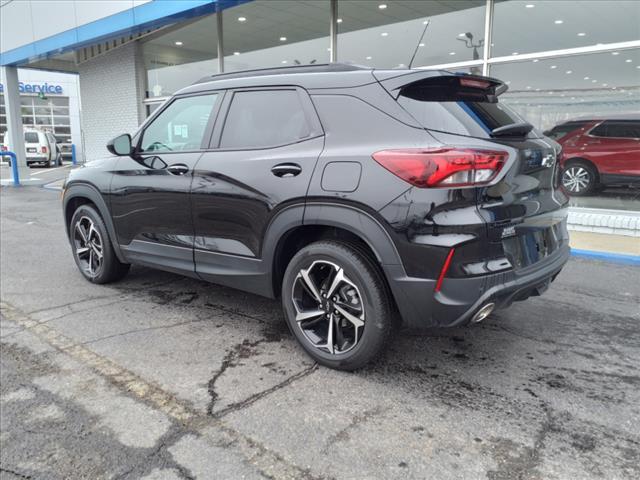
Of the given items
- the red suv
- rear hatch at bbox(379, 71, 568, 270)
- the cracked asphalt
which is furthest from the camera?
the red suv

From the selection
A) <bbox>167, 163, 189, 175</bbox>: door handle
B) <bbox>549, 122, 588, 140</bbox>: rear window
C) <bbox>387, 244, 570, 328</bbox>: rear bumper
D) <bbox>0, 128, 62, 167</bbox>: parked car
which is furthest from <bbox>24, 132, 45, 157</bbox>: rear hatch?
Result: <bbox>387, 244, 570, 328</bbox>: rear bumper

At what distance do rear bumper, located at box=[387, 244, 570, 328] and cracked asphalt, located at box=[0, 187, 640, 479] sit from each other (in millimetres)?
472

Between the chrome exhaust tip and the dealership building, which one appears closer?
the chrome exhaust tip

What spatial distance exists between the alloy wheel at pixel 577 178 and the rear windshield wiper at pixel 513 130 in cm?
559

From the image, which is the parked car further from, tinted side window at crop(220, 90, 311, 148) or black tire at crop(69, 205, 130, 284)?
tinted side window at crop(220, 90, 311, 148)

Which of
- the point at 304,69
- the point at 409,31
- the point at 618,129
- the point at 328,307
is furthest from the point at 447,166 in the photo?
the point at 409,31

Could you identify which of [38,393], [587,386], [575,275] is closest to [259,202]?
[38,393]

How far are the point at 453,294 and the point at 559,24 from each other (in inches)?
274

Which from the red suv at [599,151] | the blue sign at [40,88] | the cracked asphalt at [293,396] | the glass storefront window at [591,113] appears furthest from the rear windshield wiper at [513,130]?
the blue sign at [40,88]

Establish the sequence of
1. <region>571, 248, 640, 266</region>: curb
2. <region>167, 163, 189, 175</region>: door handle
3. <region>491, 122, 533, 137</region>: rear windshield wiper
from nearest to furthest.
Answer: <region>491, 122, 533, 137</region>: rear windshield wiper → <region>167, 163, 189, 175</region>: door handle → <region>571, 248, 640, 266</region>: curb

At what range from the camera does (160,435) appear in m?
2.47

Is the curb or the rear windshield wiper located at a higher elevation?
the rear windshield wiper

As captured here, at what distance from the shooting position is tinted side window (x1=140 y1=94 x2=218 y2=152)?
3.82 m

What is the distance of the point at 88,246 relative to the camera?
4957 millimetres
